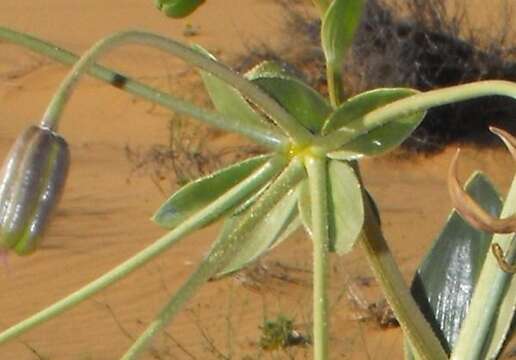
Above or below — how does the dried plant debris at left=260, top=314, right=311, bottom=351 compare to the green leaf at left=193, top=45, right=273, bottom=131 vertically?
above

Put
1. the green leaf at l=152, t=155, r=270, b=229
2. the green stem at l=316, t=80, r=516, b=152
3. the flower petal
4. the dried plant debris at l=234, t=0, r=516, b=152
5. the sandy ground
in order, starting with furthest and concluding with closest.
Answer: the dried plant debris at l=234, t=0, r=516, b=152 → the sandy ground → the green leaf at l=152, t=155, r=270, b=229 → the flower petal → the green stem at l=316, t=80, r=516, b=152

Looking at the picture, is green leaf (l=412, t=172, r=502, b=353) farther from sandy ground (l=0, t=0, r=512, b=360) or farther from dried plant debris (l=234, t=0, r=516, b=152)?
dried plant debris (l=234, t=0, r=516, b=152)

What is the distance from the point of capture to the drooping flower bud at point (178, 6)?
111 centimetres

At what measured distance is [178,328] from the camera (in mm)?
6098

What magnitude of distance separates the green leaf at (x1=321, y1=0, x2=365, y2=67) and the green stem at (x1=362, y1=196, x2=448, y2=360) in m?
0.15

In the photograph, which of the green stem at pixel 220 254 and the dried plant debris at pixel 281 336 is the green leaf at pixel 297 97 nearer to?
the green stem at pixel 220 254

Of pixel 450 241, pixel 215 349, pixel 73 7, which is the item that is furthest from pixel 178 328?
pixel 73 7

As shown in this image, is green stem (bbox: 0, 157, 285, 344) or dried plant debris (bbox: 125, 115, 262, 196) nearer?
green stem (bbox: 0, 157, 285, 344)

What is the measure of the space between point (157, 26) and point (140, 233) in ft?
12.7

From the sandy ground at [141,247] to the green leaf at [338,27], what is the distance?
4628mm

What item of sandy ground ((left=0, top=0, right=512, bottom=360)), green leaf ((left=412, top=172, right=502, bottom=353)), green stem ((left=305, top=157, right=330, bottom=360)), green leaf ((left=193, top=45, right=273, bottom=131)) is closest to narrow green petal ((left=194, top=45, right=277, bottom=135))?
green leaf ((left=193, top=45, right=273, bottom=131))

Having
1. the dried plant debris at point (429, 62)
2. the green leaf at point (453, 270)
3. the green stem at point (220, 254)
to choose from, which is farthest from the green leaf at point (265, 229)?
the dried plant debris at point (429, 62)

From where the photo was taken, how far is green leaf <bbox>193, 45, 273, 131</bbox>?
43.1 inches

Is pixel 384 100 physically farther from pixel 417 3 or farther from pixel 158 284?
pixel 417 3
